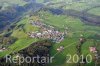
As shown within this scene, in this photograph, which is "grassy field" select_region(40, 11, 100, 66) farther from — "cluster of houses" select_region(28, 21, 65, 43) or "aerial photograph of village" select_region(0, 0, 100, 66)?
"cluster of houses" select_region(28, 21, 65, 43)

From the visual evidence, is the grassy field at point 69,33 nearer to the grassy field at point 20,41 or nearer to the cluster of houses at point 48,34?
the cluster of houses at point 48,34

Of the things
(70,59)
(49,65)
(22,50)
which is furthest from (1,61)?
(70,59)

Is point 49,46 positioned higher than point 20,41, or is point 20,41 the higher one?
point 20,41

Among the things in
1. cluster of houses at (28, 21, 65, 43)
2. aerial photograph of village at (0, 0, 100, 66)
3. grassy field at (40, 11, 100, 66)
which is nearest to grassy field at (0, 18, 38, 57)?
aerial photograph of village at (0, 0, 100, 66)

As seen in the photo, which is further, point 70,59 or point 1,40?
point 1,40

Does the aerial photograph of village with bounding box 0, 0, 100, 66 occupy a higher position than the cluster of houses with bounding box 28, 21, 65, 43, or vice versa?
the cluster of houses with bounding box 28, 21, 65, 43

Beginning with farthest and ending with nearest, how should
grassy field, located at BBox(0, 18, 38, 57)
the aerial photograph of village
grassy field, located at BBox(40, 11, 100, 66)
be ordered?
1. grassy field, located at BBox(0, 18, 38, 57)
2. grassy field, located at BBox(40, 11, 100, 66)
3. the aerial photograph of village

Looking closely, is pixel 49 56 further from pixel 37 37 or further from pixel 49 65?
pixel 37 37

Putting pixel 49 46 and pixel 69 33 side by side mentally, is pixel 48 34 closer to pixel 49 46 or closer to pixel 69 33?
pixel 69 33

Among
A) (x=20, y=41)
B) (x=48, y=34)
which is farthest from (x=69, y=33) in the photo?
(x=20, y=41)

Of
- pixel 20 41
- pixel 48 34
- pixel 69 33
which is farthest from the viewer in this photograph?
pixel 69 33

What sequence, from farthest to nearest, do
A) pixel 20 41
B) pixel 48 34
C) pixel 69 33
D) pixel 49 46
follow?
pixel 69 33 → pixel 48 34 → pixel 20 41 → pixel 49 46
